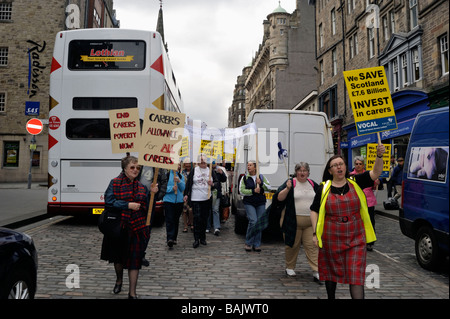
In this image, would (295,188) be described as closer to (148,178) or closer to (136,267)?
(136,267)

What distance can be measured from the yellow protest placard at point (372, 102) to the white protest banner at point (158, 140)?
2.76 m

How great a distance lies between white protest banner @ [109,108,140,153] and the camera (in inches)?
229

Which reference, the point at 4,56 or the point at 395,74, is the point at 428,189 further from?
the point at 4,56

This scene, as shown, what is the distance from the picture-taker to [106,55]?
944 cm

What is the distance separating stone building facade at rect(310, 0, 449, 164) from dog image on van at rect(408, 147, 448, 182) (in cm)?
691

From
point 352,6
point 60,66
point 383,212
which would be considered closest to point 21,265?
point 60,66

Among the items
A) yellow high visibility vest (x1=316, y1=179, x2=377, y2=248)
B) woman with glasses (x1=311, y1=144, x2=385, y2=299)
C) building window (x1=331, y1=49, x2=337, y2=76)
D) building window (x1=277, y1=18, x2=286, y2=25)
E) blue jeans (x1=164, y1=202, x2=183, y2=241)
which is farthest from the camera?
building window (x1=277, y1=18, x2=286, y2=25)

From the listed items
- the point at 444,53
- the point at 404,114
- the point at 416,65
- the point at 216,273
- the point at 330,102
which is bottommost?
the point at 216,273

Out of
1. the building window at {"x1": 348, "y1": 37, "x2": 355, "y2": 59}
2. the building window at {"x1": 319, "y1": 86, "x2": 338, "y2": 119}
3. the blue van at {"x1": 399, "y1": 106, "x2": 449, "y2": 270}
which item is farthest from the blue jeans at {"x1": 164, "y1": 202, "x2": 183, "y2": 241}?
the building window at {"x1": 319, "y1": 86, "x2": 338, "y2": 119}

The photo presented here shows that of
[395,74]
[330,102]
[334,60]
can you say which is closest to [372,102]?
[395,74]

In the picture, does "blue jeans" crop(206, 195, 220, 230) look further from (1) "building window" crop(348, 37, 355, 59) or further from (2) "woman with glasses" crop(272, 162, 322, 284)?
(1) "building window" crop(348, 37, 355, 59)

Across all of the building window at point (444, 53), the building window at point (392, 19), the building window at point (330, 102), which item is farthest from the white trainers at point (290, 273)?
the building window at point (330, 102)

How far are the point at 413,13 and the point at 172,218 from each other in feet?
62.7

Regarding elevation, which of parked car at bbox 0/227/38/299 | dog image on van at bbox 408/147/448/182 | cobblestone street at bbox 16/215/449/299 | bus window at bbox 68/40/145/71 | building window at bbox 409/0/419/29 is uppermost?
building window at bbox 409/0/419/29
